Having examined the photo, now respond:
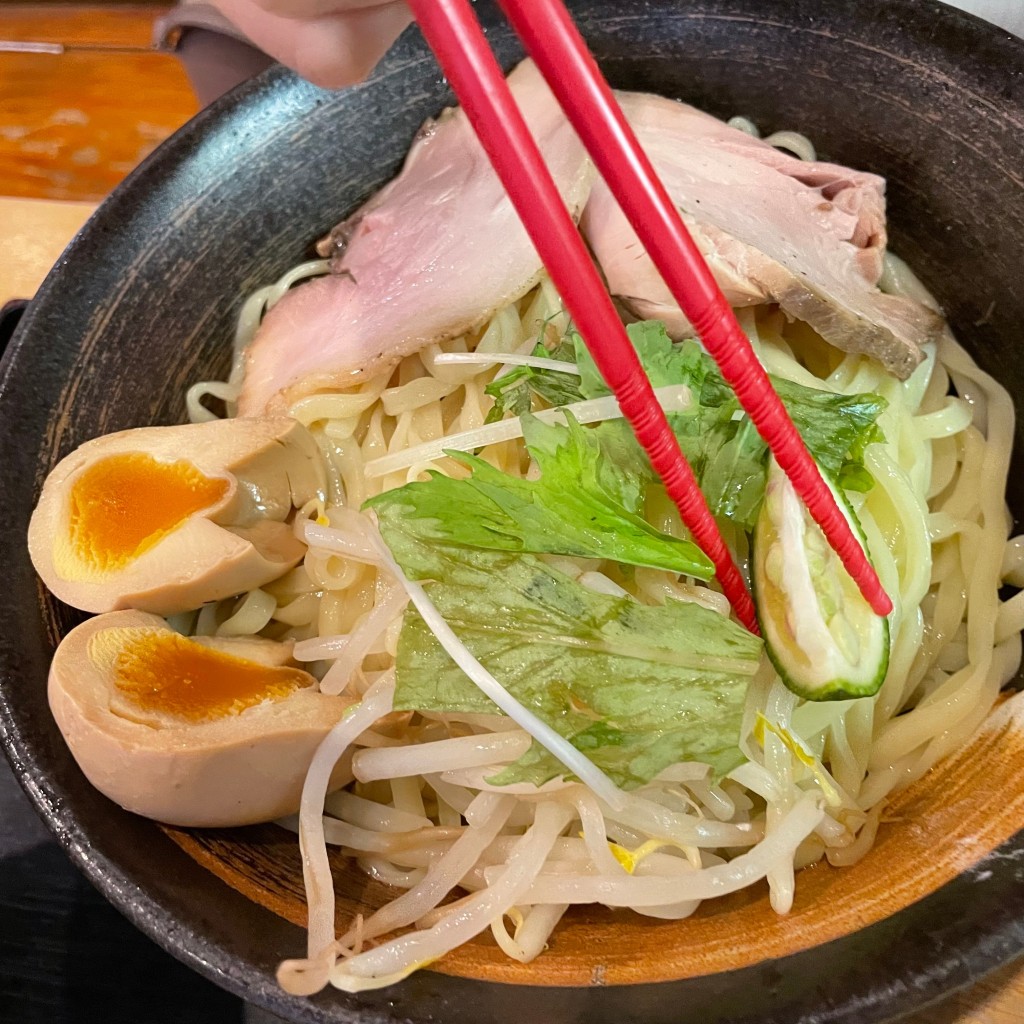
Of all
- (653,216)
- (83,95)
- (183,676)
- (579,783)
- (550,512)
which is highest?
(653,216)

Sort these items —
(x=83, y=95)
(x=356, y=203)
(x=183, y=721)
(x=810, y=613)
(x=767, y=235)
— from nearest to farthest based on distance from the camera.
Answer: (x=810, y=613)
(x=183, y=721)
(x=767, y=235)
(x=356, y=203)
(x=83, y=95)

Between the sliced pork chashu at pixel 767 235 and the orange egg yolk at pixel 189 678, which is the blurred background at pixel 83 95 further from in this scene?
the orange egg yolk at pixel 189 678

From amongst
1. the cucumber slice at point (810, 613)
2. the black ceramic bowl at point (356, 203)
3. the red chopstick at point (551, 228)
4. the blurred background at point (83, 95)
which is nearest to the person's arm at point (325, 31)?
the red chopstick at point (551, 228)

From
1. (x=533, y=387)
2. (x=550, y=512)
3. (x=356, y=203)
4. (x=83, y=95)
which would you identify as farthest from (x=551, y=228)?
(x=83, y=95)

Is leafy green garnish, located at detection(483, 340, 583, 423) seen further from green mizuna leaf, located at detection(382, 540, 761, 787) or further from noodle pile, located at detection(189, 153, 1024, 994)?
green mizuna leaf, located at detection(382, 540, 761, 787)

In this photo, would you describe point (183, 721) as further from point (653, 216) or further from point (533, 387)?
point (653, 216)
